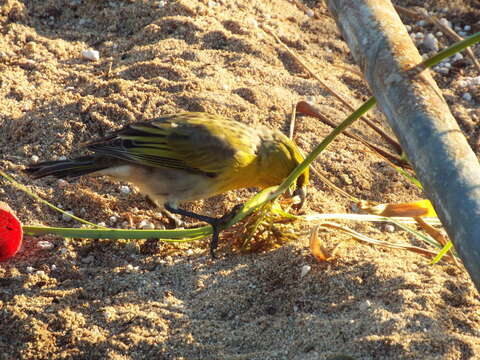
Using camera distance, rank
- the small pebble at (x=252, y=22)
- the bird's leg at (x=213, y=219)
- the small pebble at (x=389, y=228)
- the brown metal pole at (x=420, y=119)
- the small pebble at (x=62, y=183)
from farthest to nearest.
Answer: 1. the small pebble at (x=252, y=22)
2. the small pebble at (x=62, y=183)
3. the small pebble at (x=389, y=228)
4. the bird's leg at (x=213, y=219)
5. the brown metal pole at (x=420, y=119)

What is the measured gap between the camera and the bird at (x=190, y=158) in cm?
466

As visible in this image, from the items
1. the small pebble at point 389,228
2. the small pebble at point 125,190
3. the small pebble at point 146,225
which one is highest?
the small pebble at point 389,228

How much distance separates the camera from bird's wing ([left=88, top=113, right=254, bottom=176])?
15.3 ft

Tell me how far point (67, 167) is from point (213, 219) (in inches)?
37.7

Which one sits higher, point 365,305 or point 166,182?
point 365,305

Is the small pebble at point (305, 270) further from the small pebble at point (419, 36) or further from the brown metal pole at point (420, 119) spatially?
the small pebble at point (419, 36)

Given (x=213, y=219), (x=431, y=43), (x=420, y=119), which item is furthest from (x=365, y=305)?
(x=431, y=43)

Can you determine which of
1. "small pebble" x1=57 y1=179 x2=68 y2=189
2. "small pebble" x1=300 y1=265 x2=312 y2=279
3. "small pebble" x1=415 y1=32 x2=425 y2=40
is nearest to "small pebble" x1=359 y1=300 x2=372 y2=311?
"small pebble" x1=300 y1=265 x2=312 y2=279

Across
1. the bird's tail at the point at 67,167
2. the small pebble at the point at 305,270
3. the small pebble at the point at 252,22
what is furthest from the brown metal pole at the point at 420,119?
the small pebble at the point at 252,22

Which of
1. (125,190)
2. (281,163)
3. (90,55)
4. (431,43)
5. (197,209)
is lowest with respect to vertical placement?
(197,209)

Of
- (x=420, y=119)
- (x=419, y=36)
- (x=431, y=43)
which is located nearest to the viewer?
(x=420, y=119)

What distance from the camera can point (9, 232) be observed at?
12.8ft

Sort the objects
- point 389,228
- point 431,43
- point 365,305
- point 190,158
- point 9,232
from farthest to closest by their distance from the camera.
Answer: point 431,43
point 190,158
point 389,228
point 9,232
point 365,305

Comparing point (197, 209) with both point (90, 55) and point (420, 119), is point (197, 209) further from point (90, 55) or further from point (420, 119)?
point (420, 119)
